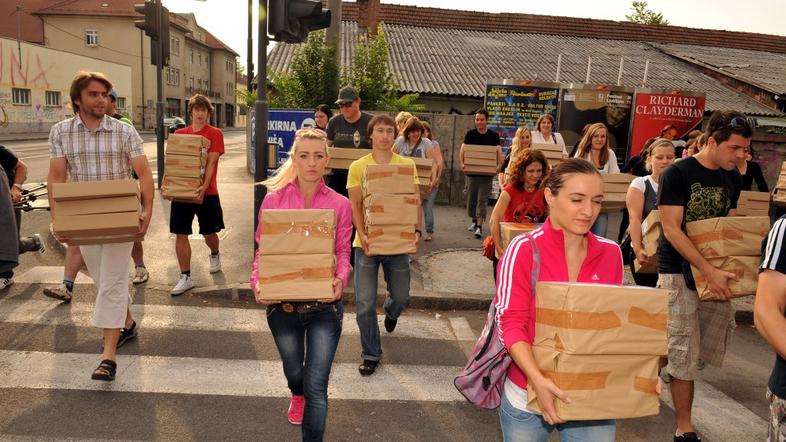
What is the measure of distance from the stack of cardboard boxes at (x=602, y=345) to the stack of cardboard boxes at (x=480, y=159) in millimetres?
7415

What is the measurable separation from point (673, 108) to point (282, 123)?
893 centimetres

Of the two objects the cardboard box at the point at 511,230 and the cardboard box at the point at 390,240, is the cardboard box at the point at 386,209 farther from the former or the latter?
the cardboard box at the point at 511,230

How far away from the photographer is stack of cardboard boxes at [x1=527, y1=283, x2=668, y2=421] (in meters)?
1.95

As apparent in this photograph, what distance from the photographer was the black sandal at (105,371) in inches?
166

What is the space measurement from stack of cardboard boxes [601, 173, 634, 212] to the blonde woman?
0.43 feet

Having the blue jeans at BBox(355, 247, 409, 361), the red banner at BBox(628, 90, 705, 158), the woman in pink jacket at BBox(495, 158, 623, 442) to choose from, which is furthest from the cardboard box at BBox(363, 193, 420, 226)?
the red banner at BBox(628, 90, 705, 158)

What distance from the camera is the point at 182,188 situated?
6.30m

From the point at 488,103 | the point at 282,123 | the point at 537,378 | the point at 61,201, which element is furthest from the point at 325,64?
the point at 537,378

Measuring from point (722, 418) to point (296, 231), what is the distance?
338 centimetres

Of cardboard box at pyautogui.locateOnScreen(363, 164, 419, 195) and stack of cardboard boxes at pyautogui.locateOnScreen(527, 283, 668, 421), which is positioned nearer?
stack of cardboard boxes at pyautogui.locateOnScreen(527, 283, 668, 421)

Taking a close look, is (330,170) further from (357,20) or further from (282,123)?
(357,20)

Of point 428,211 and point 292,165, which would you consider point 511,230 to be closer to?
point 292,165

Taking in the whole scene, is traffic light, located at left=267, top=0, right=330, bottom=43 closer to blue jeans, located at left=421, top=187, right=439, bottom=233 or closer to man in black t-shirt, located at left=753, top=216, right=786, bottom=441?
blue jeans, located at left=421, top=187, right=439, bottom=233

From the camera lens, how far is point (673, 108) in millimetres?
13164
